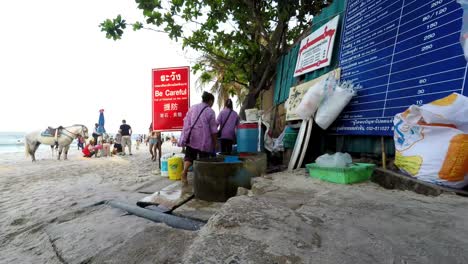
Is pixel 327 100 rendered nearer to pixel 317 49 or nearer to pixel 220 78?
pixel 317 49

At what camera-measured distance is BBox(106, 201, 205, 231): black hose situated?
2.24 meters

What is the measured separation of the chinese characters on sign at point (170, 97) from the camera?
21.4 ft

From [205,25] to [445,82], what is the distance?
6225mm

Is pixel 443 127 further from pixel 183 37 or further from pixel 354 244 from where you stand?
pixel 183 37

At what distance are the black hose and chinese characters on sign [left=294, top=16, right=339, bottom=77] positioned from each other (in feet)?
11.2

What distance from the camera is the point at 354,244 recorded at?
1286mm

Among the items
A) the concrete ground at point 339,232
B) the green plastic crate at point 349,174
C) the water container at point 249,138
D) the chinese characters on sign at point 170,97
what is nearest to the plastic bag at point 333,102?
the green plastic crate at point 349,174

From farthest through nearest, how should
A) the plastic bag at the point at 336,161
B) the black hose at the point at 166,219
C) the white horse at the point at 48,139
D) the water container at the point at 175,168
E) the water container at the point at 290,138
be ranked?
the white horse at the point at 48,139, the water container at the point at 175,168, the water container at the point at 290,138, the plastic bag at the point at 336,161, the black hose at the point at 166,219

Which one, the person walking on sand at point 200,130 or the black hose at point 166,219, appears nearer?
the black hose at point 166,219

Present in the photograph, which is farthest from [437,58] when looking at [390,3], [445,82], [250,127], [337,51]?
[250,127]

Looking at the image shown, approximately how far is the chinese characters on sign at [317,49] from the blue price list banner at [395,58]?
1.06 ft

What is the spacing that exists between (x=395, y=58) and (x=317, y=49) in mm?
1855

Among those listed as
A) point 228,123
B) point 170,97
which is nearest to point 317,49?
point 228,123

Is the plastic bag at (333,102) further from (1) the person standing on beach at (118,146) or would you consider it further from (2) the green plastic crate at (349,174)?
(1) the person standing on beach at (118,146)
